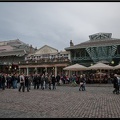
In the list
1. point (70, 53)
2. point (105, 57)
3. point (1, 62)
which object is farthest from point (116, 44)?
point (1, 62)

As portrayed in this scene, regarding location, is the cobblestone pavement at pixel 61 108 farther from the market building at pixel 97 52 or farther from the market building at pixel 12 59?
the market building at pixel 12 59

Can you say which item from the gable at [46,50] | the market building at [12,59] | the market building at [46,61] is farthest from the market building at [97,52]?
the market building at [12,59]

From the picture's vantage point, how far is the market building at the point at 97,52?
139 ft

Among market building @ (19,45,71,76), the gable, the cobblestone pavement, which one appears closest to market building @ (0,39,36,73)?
market building @ (19,45,71,76)

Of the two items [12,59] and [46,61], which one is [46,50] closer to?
[46,61]

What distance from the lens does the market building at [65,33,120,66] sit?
42.5 meters

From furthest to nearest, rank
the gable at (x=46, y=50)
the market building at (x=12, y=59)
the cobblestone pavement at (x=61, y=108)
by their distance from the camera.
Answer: the market building at (x=12, y=59), the gable at (x=46, y=50), the cobblestone pavement at (x=61, y=108)

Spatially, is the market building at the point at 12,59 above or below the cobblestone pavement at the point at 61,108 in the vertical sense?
above

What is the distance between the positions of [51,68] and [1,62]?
14.5 metres

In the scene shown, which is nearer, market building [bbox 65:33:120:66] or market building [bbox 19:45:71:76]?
market building [bbox 65:33:120:66]

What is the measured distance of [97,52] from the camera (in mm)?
44344

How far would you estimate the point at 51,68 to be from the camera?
51.6 m

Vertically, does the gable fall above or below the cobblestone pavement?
above

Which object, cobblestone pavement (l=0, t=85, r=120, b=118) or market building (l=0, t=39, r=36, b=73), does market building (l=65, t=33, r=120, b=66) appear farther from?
cobblestone pavement (l=0, t=85, r=120, b=118)
